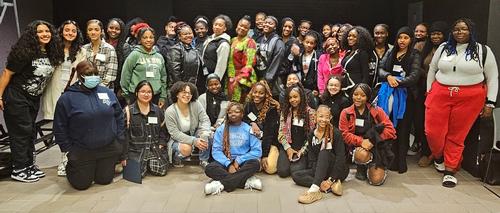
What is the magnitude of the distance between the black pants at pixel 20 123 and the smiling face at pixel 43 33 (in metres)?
0.51

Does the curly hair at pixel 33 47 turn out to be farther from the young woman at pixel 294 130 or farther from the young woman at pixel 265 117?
the young woman at pixel 294 130

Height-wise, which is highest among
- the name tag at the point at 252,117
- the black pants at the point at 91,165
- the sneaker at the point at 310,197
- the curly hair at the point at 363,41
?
the curly hair at the point at 363,41

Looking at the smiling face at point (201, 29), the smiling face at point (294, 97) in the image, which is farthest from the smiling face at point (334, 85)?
the smiling face at point (201, 29)

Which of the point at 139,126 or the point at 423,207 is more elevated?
the point at 139,126

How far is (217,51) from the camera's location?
4.93m

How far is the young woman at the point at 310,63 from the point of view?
5.01 m

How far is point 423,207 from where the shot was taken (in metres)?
3.67

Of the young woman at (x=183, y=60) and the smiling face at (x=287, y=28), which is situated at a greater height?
the smiling face at (x=287, y=28)

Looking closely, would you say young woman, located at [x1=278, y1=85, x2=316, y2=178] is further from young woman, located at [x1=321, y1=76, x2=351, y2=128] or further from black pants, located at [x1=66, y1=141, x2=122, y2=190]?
black pants, located at [x1=66, y1=141, x2=122, y2=190]

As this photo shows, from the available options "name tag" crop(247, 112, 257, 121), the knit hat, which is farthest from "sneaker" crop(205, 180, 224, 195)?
the knit hat

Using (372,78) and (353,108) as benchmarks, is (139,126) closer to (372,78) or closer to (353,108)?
(353,108)

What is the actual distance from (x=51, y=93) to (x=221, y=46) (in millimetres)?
1755

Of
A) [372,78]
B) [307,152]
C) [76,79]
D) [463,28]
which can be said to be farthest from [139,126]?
[463,28]

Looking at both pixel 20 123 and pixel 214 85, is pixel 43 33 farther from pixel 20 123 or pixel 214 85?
pixel 214 85
